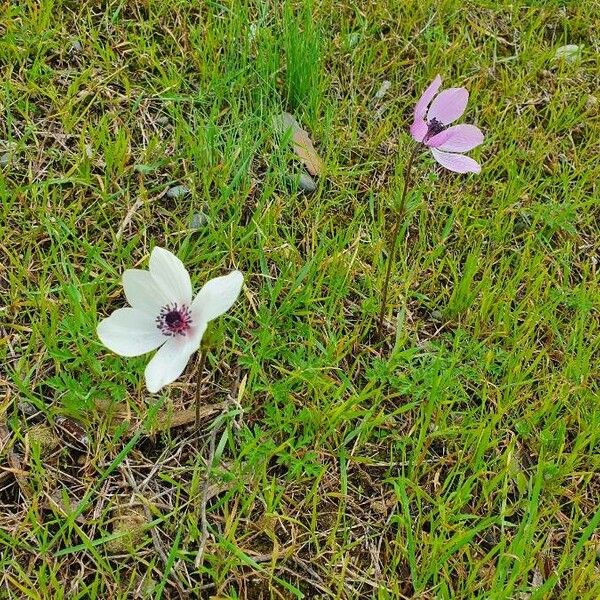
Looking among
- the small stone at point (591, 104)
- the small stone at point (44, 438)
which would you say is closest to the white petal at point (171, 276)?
the small stone at point (44, 438)

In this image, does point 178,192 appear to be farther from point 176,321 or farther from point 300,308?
point 176,321

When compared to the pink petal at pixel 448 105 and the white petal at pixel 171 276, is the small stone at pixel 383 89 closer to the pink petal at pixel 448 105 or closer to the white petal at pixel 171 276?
the pink petal at pixel 448 105

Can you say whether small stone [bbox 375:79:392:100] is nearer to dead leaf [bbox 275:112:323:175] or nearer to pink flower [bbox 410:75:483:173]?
dead leaf [bbox 275:112:323:175]

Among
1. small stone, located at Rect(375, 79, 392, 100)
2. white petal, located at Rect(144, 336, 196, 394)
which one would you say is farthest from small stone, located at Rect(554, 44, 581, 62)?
white petal, located at Rect(144, 336, 196, 394)

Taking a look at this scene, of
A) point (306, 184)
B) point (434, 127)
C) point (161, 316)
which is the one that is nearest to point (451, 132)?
point (434, 127)

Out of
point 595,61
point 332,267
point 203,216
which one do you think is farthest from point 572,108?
point 203,216

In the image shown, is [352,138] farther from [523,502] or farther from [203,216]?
[523,502]
